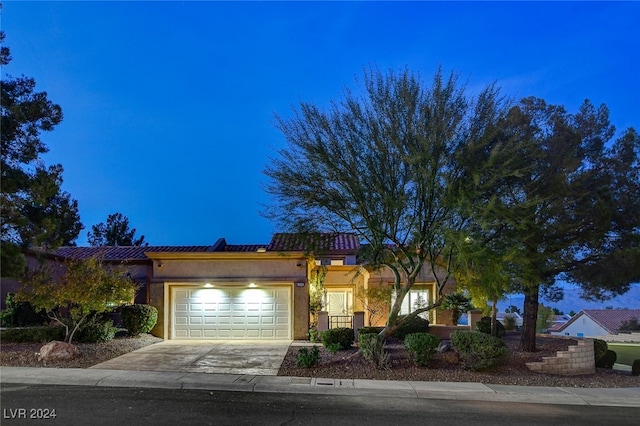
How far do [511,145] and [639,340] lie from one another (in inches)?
1292

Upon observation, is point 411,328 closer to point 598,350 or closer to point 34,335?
point 598,350

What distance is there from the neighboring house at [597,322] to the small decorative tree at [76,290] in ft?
150

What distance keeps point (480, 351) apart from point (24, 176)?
14437mm

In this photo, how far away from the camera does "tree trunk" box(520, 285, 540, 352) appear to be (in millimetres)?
16953

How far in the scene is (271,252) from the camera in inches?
822

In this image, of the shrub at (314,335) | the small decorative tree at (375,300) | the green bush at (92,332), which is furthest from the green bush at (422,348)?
the green bush at (92,332)

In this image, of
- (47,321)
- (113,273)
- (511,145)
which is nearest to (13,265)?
(113,273)

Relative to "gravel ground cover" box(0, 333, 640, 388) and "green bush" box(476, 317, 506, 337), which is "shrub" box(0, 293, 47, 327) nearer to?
"gravel ground cover" box(0, 333, 640, 388)

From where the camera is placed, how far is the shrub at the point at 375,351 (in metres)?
13.8

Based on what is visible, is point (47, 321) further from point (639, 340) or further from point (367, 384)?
point (639, 340)

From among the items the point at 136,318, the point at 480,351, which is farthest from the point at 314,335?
the point at 480,351

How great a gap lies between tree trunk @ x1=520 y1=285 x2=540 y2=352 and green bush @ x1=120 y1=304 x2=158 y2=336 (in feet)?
46.6

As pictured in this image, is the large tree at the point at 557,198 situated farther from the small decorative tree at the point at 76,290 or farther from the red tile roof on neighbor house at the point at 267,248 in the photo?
the small decorative tree at the point at 76,290

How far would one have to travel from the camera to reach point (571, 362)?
14844 millimetres
